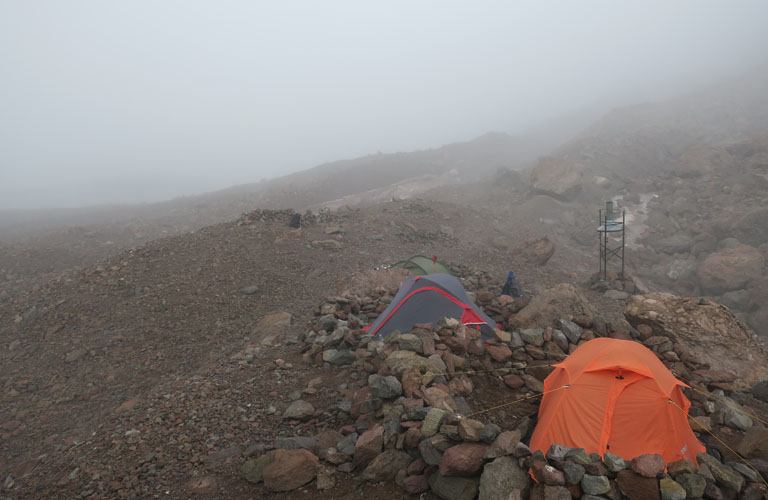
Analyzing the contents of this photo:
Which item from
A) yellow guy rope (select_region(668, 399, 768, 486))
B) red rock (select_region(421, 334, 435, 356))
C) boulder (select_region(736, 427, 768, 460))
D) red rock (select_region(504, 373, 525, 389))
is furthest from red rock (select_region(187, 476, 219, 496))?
boulder (select_region(736, 427, 768, 460))

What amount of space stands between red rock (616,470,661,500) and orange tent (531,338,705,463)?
88cm

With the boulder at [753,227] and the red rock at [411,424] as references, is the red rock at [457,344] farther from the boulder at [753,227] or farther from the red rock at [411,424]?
the boulder at [753,227]

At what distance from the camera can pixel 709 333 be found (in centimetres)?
747

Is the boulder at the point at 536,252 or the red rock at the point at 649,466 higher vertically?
the red rock at the point at 649,466

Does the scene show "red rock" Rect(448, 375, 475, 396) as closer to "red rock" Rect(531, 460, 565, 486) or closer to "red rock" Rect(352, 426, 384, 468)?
"red rock" Rect(352, 426, 384, 468)

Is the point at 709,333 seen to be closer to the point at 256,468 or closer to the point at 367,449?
the point at 367,449

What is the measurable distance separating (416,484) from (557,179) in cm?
2787

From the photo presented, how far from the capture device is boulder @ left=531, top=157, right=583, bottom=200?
27391mm

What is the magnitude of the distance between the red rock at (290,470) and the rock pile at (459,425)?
12 mm

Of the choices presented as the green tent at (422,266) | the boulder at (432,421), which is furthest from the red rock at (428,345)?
the green tent at (422,266)

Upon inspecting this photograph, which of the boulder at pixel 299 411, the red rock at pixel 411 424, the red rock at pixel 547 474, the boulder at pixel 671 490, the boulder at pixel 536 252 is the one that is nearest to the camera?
the boulder at pixel 671 490

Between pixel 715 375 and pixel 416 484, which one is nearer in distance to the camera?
pixel 416 484

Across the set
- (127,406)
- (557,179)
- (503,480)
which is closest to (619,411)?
(503,480)

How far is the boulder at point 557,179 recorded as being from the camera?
27391 millimetres
